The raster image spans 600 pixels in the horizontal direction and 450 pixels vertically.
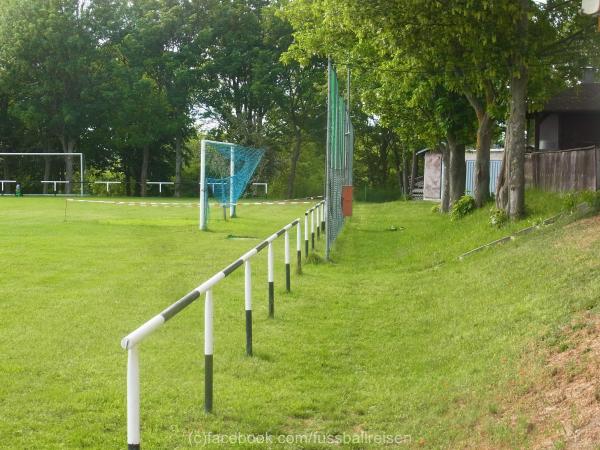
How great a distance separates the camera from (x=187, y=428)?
19.2ft

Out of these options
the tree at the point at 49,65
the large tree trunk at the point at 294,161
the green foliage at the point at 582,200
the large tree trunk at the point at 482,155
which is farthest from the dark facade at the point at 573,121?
the tree at the point at 49,65

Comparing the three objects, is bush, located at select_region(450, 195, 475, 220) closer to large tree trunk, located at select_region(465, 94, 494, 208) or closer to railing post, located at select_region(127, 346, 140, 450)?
large tree trunk, located at select_region(465, 94, 494, 208)

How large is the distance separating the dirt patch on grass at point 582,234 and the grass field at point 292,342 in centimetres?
23

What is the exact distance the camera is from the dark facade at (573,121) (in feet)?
109

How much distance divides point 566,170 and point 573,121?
13543 millimetres

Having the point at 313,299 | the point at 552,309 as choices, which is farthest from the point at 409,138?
the point at 552,309

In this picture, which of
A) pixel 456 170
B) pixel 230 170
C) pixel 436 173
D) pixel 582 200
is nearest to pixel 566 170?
pixel 582 200

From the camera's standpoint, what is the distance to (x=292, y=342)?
28.6ft

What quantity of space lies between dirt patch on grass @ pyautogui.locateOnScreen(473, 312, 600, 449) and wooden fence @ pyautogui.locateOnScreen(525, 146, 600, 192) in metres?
13.2

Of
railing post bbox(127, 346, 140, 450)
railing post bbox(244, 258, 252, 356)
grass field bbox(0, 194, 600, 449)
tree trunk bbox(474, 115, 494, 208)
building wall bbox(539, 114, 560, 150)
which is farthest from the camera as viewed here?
building wall bbox(539, 114, 560, 150)

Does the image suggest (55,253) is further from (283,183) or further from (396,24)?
(283,183)

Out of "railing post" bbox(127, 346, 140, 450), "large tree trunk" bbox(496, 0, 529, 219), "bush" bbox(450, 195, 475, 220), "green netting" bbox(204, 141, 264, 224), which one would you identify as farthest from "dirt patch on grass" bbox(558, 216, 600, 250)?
"green netting" bbox(204, 141, 264, 224)

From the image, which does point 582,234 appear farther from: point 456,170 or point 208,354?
point 456,170

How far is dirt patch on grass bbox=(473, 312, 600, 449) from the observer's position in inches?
189
